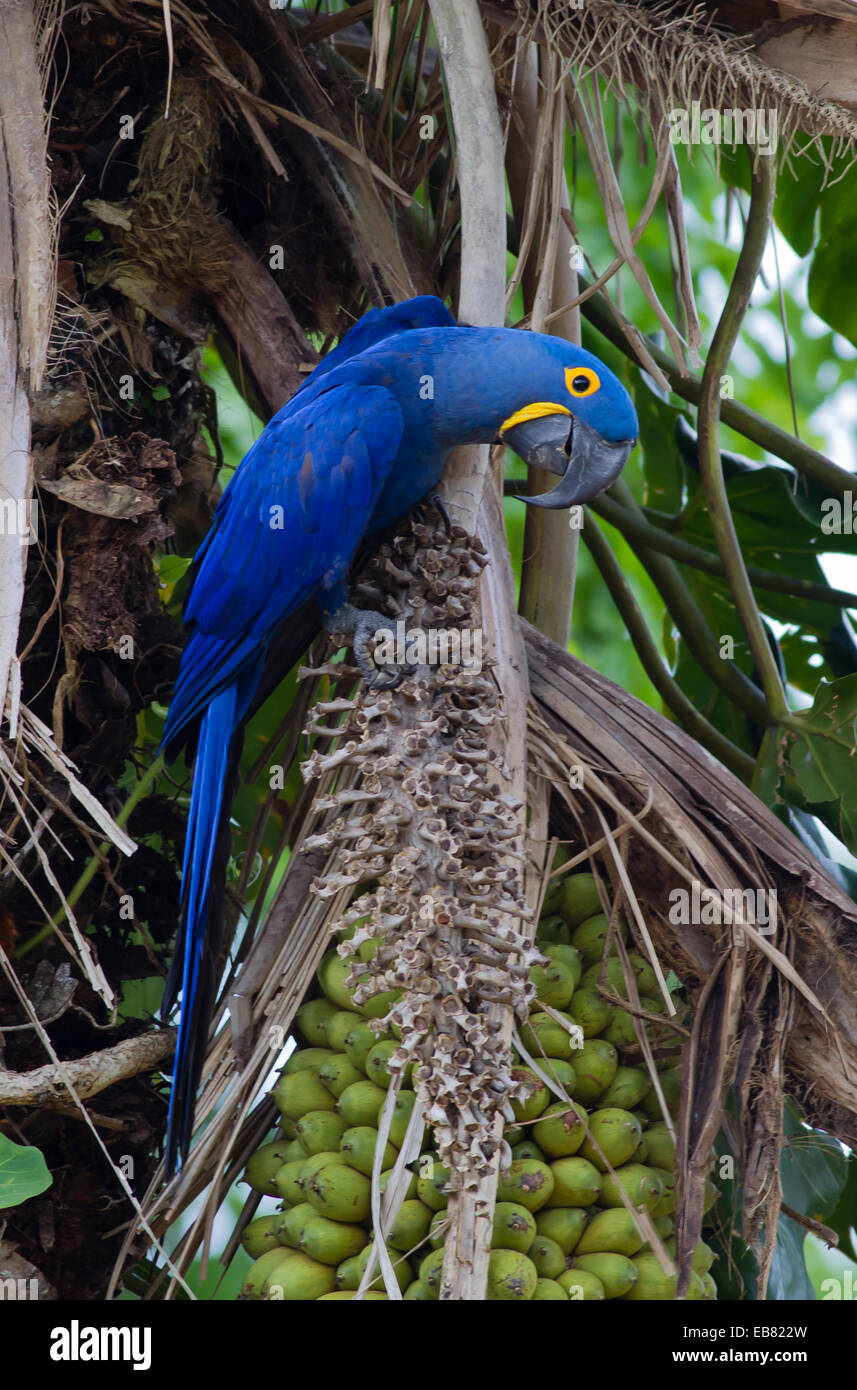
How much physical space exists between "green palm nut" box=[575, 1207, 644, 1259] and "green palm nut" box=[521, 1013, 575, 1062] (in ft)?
0.59

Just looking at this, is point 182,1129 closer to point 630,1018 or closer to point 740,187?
point 630,1018

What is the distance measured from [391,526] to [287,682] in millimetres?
514

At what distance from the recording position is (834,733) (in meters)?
1.81

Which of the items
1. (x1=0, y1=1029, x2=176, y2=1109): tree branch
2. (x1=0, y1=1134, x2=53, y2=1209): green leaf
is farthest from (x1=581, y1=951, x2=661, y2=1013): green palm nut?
(x1=0, y1=1134, x2=53, y2=1209): green leaf

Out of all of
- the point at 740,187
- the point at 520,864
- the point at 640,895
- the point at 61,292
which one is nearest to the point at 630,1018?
the point at 640,895

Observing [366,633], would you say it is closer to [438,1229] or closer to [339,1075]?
[339,1075]

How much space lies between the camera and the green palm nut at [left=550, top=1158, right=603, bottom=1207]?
4.51 ft

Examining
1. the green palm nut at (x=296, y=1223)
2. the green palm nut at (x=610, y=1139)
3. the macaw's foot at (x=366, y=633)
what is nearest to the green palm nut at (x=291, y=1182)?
the green palm nut at (x=296, y=1223)

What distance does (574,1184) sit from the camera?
1.37m

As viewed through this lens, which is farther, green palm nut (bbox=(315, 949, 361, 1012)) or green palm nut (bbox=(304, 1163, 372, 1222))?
green palm nut (bbox=(315, 949, 361, 1012))

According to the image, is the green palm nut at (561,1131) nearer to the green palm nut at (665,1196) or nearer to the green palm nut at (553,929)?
the green palm nut at (665,1196)

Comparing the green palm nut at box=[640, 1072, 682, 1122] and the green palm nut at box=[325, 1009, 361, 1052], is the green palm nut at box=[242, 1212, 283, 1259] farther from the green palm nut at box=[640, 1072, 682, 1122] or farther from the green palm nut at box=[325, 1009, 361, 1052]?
the green palm nut at box=[640, 1072, 682, 1122]

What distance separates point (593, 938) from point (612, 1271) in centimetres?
39

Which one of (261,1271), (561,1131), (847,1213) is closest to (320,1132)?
(261,1271)
